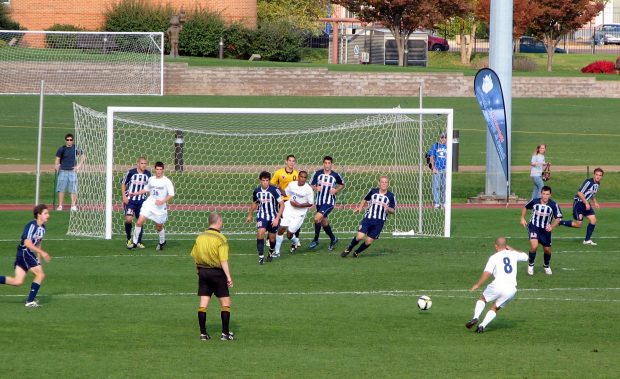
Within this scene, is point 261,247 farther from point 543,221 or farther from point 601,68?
point 601,68

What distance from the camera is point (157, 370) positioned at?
14.0 m

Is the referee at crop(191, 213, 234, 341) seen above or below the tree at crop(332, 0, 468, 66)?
below

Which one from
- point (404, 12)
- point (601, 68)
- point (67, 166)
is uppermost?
point (404, 12)

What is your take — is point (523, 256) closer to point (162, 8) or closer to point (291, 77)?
point (291, 77)

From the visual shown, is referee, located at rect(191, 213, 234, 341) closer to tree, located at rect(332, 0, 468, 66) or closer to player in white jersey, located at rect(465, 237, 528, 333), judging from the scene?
player in white jersey, located at rect(465, 237, 528, 333)

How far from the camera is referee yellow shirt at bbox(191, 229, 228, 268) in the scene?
1520 centimetres

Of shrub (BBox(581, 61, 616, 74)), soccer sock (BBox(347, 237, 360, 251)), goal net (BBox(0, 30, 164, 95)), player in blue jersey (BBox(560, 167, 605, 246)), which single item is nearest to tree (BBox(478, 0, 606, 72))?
shrub (BBox(581, 61, 616, 74))

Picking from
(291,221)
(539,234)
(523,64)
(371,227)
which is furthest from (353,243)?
(523,64)

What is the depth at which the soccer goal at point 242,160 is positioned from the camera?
26.8 meters

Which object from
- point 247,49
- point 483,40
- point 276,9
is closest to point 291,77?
point 247,49

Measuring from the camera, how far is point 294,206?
23188 millimetres

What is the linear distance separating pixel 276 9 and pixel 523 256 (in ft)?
181

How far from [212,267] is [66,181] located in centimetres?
1474

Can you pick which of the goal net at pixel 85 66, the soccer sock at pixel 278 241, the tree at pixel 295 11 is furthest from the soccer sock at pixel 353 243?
the tree at pixel 295 11
